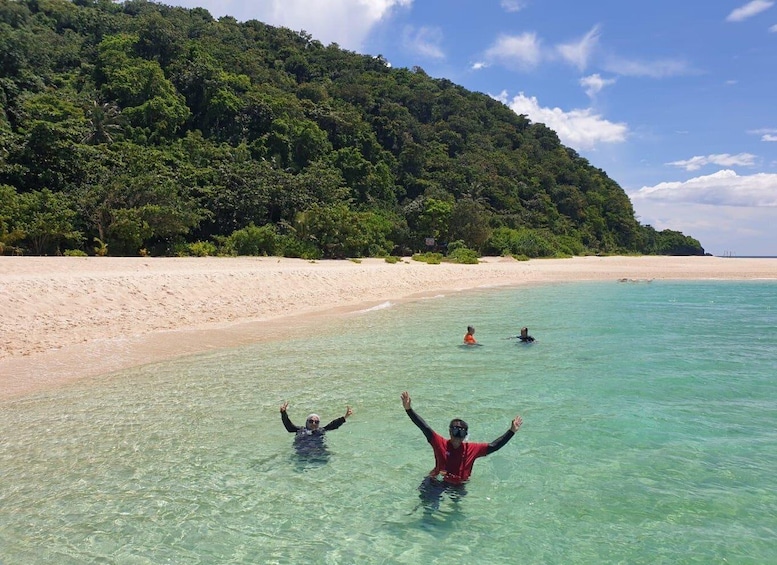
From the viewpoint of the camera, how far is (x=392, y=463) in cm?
744

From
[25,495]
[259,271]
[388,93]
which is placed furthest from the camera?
[388,93]

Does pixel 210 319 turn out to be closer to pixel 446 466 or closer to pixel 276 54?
pixel 446 466

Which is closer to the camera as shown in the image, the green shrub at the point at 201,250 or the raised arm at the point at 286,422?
the raised arm at the point at 286,422

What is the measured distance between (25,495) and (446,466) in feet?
16.6

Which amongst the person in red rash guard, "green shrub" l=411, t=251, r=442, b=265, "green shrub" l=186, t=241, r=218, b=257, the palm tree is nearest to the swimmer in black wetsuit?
the person in red rash guard

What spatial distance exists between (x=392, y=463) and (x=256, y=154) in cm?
5978

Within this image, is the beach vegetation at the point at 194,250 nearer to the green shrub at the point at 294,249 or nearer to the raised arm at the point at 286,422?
the green shrub at the point at 294,249

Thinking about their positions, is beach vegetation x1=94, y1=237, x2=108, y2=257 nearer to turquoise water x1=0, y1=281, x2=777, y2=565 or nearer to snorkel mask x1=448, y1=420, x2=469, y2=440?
turquoise water x1=0, y1=281, x2=777, y2=565

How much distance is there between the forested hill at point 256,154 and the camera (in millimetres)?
37781

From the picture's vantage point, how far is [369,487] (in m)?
6.69

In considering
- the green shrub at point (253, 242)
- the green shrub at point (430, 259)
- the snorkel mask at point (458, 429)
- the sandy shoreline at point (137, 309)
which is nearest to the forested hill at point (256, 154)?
the green shrub at point (253, 242)

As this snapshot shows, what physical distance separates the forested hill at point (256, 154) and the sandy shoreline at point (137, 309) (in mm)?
10530

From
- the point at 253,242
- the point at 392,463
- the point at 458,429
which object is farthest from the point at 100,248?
the point at 458,429

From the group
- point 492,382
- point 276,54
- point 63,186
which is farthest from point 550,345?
point 276,54
